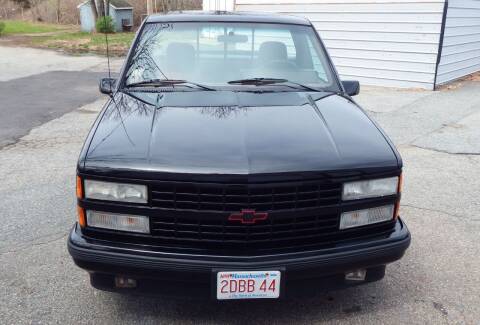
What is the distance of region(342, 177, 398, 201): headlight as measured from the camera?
257 centimetres

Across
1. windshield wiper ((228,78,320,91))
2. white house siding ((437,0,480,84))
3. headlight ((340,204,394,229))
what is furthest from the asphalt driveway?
white house siding ((437,0,480,84))

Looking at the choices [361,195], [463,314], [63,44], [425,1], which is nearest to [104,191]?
[361,195]

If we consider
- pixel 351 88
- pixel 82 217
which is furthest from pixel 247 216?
pixel 351 88

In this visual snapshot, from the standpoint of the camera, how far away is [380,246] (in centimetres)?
266

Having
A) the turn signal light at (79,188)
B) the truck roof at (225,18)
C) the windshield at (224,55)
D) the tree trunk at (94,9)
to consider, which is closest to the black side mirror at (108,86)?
the windshield at (224,55)

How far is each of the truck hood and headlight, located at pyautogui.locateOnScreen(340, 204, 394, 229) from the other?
0.85 feet

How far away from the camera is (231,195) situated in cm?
244

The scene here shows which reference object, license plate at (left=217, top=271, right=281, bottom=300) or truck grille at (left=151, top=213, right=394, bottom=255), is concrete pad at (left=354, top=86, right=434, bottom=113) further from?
license plate at (left=217, top=271, right=281, bottom=300)

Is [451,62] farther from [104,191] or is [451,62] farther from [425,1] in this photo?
[104,191]

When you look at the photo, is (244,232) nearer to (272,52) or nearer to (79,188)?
(79,188)

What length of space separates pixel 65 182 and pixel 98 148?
2743mm

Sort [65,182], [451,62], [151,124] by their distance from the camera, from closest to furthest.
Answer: [151,124] → [65,182] → [451,62]

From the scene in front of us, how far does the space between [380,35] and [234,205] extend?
9.98 metres

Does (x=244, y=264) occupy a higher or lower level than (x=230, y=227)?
lower
